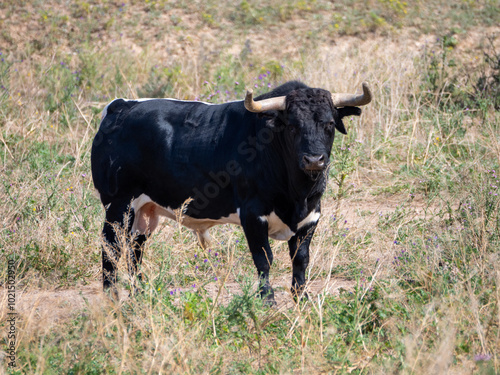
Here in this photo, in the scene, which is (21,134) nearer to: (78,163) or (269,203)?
(78,163)

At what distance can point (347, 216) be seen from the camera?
23.9 feet

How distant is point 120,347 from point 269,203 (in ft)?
6.45

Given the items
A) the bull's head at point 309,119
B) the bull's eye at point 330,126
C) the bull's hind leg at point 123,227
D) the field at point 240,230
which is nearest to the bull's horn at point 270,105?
the bull's head at point 309,119

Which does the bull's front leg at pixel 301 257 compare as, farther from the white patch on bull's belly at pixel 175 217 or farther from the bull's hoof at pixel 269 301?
the white patch on bull's belly at pixel 175 217

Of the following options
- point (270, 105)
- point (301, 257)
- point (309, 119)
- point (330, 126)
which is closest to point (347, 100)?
point (330, 126)

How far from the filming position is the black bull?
521 cm

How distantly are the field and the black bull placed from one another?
41 centimetres

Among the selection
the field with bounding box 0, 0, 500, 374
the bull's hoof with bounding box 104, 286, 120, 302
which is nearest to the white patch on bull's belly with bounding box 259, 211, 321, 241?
the field with bounding box 0, 0, 500, 374

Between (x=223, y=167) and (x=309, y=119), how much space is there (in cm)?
86

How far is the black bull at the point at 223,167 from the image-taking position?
521cm

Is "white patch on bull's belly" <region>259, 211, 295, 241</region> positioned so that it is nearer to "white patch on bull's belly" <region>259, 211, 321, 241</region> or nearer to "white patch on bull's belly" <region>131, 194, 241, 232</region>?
"white patch on bull's belly" <region>259, 211, 321, 241</region>

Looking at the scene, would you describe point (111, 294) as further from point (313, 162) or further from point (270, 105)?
point (270, 105)

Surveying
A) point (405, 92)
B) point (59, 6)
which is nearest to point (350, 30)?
point (405, 92)

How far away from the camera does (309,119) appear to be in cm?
510
